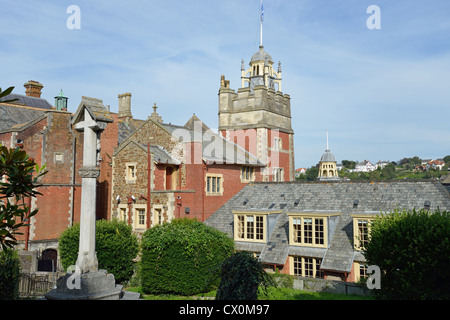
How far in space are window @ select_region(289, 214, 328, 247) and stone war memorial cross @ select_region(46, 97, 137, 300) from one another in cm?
1380

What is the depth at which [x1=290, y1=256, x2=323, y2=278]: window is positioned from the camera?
77.9ft

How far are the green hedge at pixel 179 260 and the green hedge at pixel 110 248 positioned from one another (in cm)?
322

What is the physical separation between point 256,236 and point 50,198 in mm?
16650

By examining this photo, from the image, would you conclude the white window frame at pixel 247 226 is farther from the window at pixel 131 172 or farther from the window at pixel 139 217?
the window at pixel 131 172

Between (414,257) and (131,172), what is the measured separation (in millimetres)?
21244

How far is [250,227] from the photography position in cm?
2730

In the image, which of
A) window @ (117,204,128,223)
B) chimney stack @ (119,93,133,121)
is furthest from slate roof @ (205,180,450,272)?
chimney stack @ (119,93,133,121)

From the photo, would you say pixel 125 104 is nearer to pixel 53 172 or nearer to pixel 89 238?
pixel 53 172

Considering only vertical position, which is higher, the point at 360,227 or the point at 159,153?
the point at 159,153

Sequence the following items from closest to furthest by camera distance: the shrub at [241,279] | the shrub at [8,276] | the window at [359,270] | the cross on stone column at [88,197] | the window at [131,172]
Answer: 1. the shrub at [241,279]
2. the shrub at [8,276]
3. the cross on stone column at [88,197]
4. the window at [359,270]
5. the window at [131,172]

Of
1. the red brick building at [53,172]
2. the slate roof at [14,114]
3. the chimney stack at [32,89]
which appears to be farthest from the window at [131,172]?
the chimney stack at [32,89]

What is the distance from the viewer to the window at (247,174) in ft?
113

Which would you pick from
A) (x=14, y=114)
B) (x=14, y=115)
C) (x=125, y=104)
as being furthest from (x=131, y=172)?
(x=125, y=104)
